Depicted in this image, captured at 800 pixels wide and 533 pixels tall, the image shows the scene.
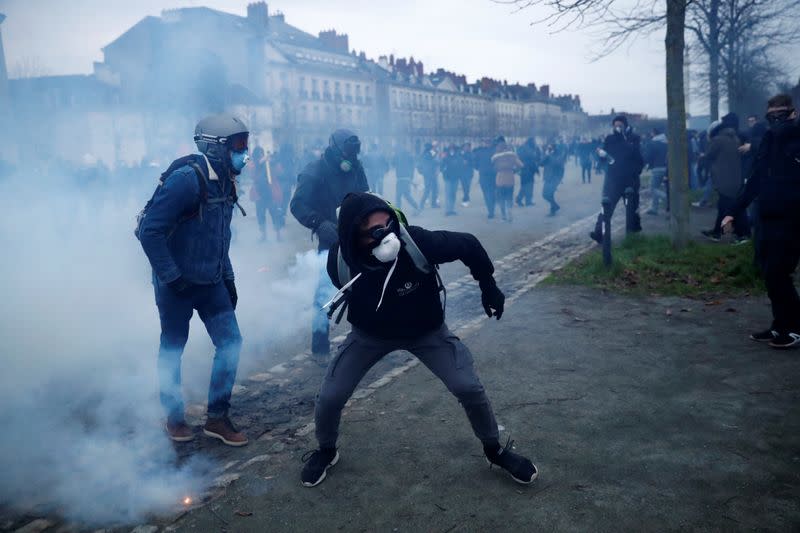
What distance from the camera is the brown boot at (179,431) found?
3.84m

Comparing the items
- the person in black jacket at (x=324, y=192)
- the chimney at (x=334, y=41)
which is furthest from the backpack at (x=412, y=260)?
the chimney at (x=334, y=41)

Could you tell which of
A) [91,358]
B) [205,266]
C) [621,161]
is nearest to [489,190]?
[621,161]

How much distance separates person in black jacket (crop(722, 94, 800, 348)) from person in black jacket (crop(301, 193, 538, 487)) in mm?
3019

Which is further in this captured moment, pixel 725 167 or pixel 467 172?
pixel 467 172

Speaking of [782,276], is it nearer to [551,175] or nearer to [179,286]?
[179,286]

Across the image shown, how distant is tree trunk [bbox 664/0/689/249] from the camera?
784cm

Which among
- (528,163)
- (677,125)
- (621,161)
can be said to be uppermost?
(528,163)

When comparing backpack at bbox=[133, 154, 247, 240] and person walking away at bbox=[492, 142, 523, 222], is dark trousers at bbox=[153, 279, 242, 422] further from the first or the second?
person walking away at bbox=[492, 142, 523, 222]

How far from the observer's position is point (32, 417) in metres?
4.28

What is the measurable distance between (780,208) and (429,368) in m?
3.43

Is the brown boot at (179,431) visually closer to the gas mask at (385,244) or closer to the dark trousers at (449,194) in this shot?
the gas mask at (385,244)

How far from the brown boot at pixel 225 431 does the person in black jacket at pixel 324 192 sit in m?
1.58

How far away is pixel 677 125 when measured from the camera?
8.06 meters

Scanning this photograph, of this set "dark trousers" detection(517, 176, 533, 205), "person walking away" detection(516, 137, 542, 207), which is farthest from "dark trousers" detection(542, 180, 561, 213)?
"dark trousers" detection(517, 176, 533, 205)
